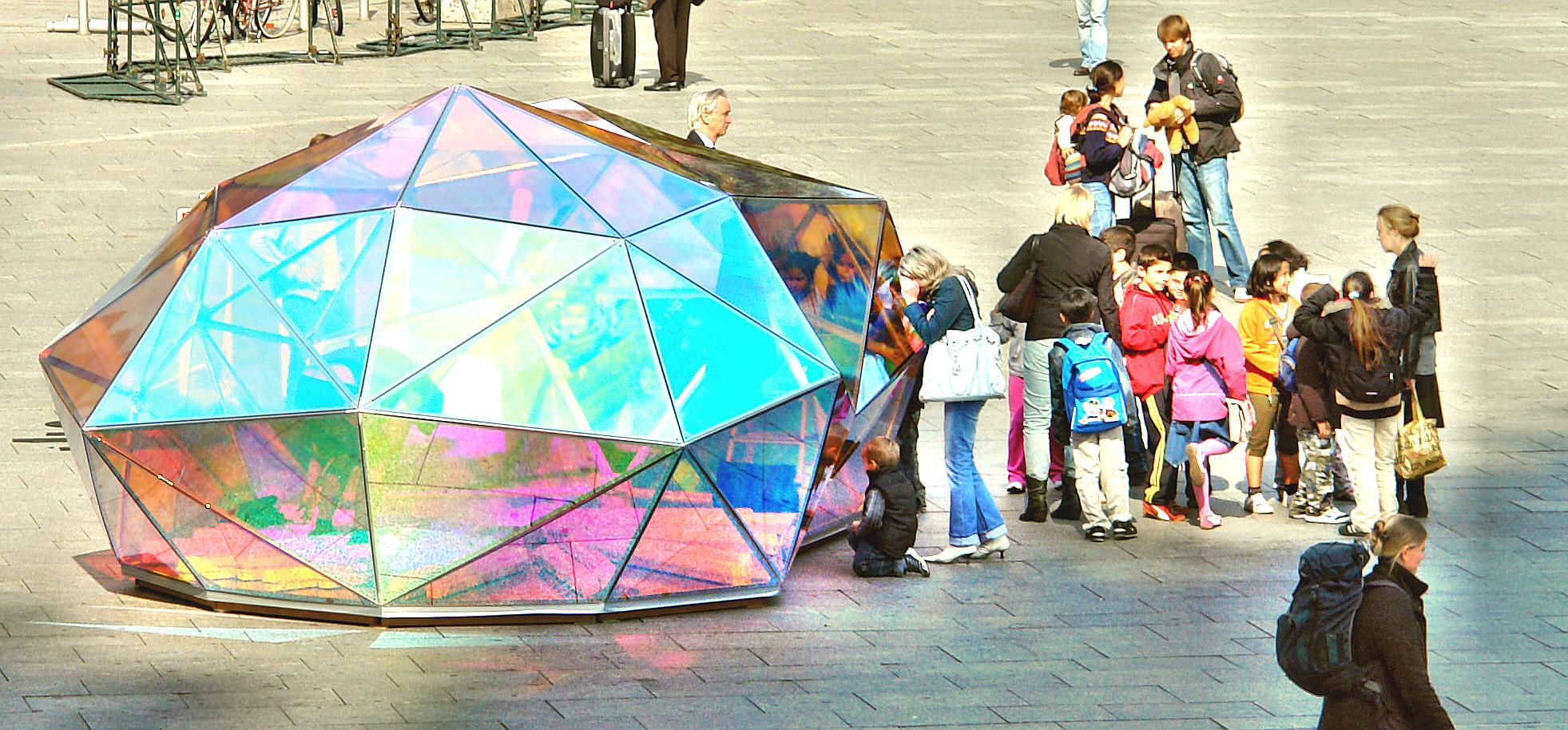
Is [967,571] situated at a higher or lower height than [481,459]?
lower

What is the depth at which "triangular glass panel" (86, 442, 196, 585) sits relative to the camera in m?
7.97

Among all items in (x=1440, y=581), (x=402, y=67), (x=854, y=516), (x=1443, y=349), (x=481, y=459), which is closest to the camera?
(x=481, y=459)

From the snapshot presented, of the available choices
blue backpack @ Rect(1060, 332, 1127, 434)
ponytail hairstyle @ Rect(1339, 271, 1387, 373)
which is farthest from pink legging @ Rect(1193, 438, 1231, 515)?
ponytail hairstyle @ Rect(1339, 271, 1387, 373)

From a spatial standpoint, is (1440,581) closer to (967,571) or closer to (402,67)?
(967,571)

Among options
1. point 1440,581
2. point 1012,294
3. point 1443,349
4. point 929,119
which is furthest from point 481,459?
point 929,119

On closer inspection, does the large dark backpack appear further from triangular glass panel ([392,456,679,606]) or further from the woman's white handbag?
the woman's white handbag

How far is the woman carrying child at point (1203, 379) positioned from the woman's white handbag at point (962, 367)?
3.48ft

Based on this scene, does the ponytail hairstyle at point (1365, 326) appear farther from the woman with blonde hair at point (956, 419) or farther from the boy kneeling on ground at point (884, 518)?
the boy kneeling on ground at point (884, 518)

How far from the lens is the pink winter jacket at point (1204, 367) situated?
30.6 feet

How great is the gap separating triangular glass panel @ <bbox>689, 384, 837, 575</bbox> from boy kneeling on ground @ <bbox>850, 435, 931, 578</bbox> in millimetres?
412

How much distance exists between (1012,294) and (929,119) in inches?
314

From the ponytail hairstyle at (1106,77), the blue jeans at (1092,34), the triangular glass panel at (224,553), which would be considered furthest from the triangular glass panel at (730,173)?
the blue jeans at (1092,34)

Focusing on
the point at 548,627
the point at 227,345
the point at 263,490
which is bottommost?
the point at 548,627

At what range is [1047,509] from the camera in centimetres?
A: 963
